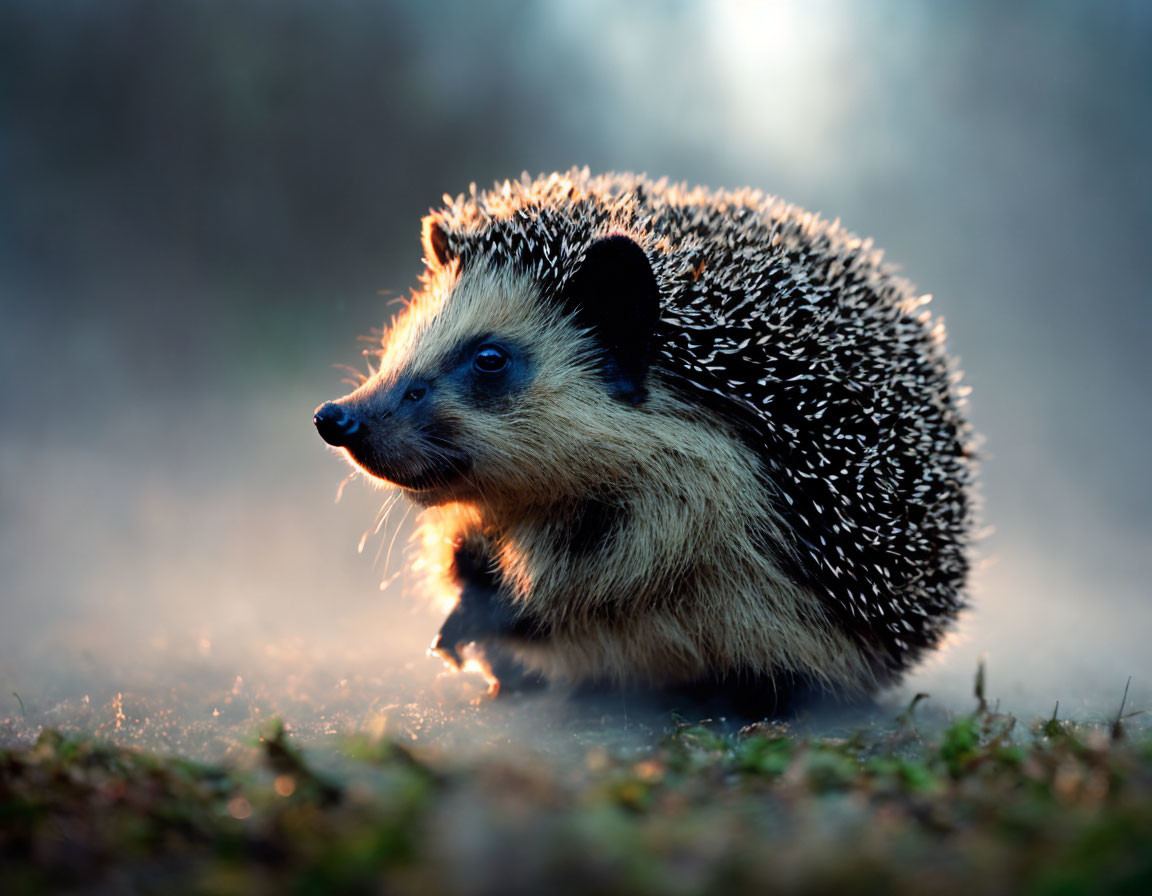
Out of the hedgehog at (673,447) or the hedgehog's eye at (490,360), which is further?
the hedgehog's eye at (490,360)

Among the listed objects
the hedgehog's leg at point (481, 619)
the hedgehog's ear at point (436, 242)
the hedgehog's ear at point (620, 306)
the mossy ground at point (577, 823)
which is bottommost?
the mossy ground at point (577, 823)

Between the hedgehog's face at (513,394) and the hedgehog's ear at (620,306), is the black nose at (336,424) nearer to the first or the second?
the hedgehog's face at (513,394)

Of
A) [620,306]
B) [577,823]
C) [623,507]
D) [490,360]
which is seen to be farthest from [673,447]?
[577,823]

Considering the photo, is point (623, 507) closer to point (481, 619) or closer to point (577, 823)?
point (481, 619)

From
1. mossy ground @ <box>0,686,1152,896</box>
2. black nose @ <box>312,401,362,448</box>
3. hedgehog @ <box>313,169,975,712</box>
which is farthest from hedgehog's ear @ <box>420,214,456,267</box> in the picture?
mossy ground @ <box>0,686,1152,896</box>

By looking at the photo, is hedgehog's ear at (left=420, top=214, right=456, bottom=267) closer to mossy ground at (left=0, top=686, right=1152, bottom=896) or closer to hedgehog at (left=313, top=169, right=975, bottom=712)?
hedgehog at (left=313, top=169, right=975, bottom=712)

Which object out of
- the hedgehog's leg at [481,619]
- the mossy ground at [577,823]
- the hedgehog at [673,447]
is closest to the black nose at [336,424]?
the hedgehog at [673,447]
